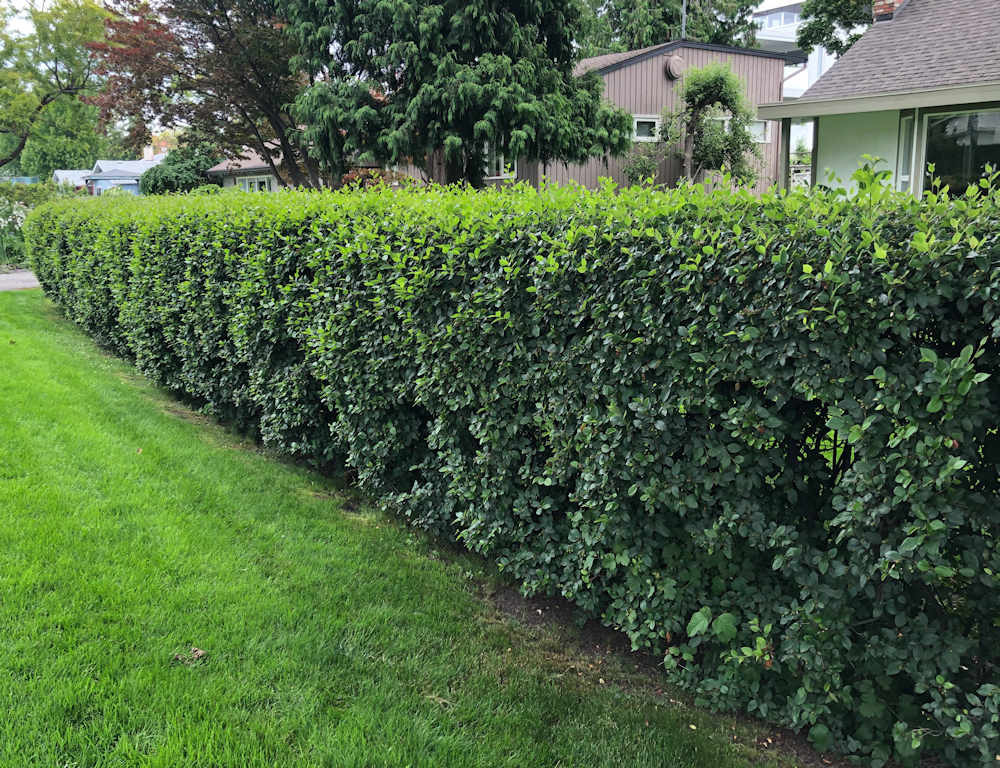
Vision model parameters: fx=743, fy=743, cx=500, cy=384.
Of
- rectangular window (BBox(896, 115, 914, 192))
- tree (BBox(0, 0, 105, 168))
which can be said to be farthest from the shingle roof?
tree (BBox(0, 0, 105, 168))

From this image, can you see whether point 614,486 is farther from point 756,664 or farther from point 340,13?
point 340,13

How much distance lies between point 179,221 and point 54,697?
202 inches

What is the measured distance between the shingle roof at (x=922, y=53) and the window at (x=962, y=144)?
0.63m

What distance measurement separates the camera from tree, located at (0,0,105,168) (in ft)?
111

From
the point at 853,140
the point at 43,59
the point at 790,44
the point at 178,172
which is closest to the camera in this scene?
the point at 853,140

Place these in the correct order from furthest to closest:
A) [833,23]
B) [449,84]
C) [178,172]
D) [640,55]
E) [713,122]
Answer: [178,172]
[833,23]
[640,55]
[713,122]
[449,84]

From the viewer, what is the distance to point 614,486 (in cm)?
308

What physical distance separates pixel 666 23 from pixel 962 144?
29035 mm

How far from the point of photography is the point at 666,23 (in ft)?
121

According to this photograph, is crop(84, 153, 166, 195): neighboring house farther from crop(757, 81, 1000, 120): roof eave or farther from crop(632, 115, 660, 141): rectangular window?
crop(757, 81, 1000, 120): roof eave

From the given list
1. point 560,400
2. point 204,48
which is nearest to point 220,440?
point 560,400

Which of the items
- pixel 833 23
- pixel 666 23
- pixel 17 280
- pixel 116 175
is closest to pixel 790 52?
pixel 833 23

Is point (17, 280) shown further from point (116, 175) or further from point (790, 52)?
point (116, 175)

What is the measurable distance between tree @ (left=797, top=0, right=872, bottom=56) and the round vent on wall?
608cm
